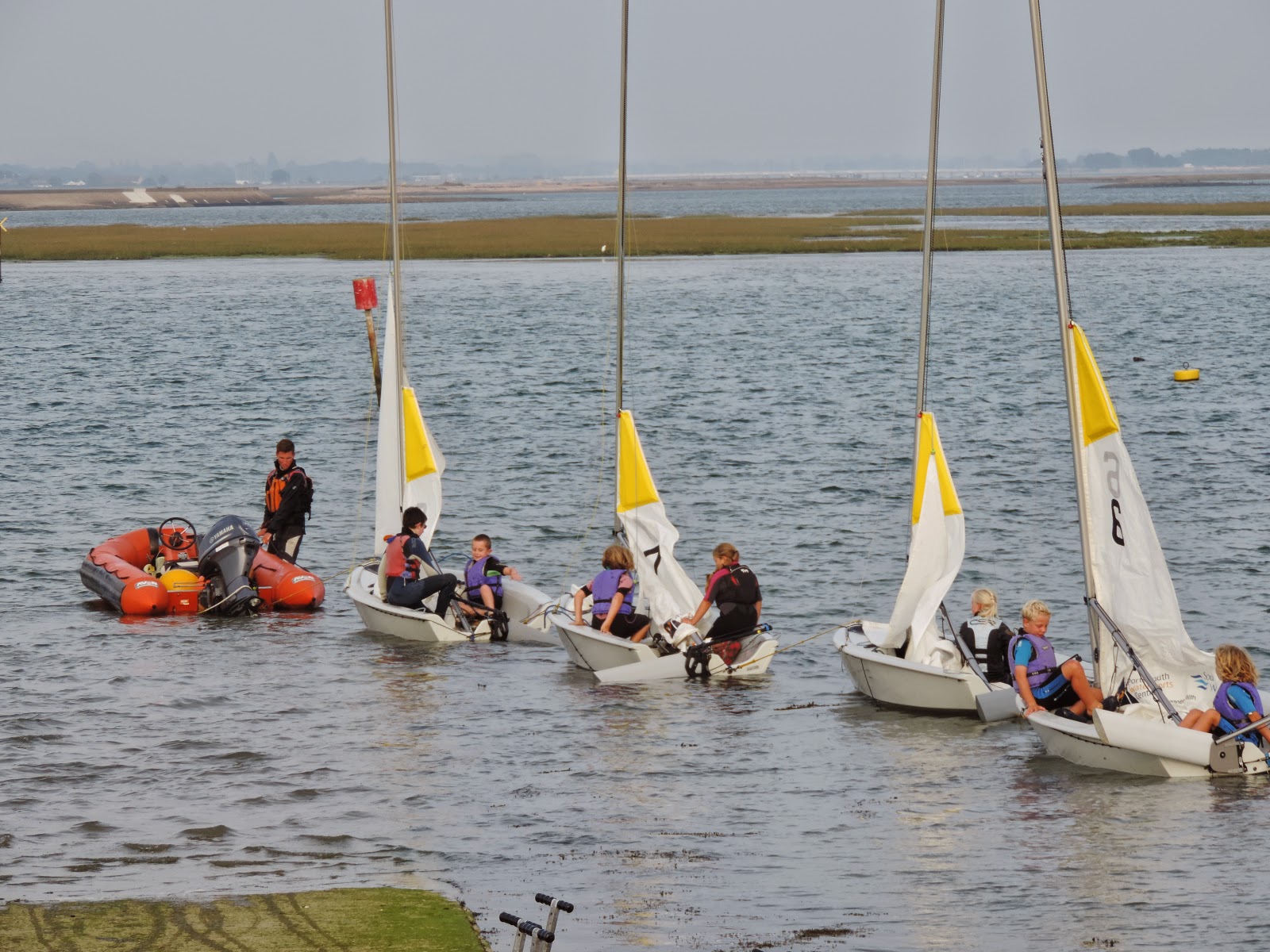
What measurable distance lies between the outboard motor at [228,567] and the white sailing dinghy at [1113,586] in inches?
513

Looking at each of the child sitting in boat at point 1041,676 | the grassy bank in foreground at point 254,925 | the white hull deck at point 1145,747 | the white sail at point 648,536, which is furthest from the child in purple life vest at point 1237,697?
the grassy bank in foreground at point 254,925

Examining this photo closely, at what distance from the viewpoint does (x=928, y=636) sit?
17891 millimetres

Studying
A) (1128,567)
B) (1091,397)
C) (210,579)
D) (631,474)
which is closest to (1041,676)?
(1128,567)

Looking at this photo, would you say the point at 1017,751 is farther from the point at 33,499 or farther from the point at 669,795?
the point at 33,499

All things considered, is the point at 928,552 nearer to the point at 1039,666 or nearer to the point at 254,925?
the point at 1039,666

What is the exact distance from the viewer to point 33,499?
112 ft

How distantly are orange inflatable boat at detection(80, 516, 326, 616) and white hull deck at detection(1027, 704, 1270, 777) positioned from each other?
12970mm

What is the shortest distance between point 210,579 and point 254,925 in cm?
1417

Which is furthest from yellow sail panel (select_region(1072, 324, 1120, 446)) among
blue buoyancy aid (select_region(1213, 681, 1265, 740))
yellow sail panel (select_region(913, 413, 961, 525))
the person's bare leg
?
yellow sail panel (select_region(913, 413, 961, 525))

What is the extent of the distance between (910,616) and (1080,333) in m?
4.25

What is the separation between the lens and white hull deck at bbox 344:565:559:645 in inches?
864

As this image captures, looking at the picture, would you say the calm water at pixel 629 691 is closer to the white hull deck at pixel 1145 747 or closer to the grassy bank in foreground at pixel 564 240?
the white hull deck at pixel 1145 747

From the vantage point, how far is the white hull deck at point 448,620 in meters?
21.9

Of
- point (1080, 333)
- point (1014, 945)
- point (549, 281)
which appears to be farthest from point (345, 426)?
point (549, 281)
